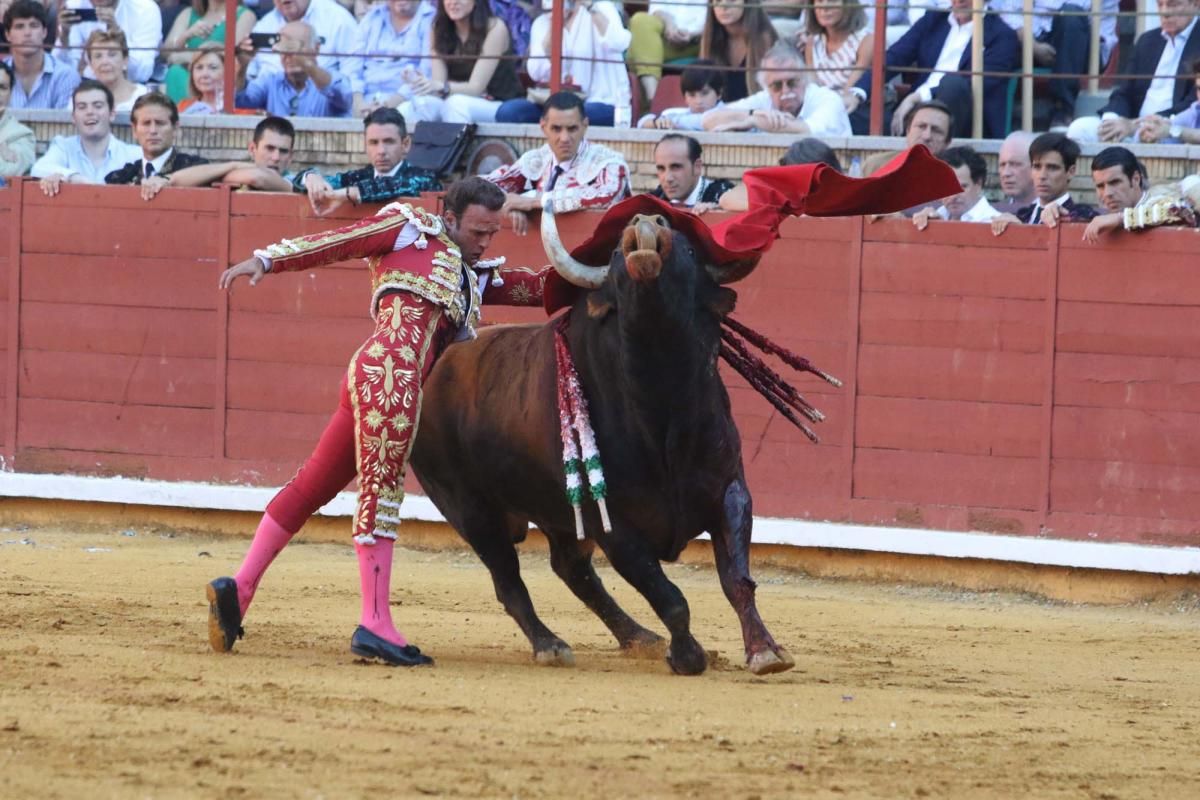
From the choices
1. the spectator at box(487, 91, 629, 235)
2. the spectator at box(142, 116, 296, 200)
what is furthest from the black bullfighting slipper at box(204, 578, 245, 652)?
the spectator at box(142, 116, 296, 200)

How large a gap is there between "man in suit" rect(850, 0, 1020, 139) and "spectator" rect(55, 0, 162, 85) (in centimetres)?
381

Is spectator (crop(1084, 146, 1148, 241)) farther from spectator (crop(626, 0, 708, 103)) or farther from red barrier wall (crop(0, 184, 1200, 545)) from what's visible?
spectator (crop(626, 0, 708, 103))

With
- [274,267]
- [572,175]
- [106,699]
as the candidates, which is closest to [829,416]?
[572,175]

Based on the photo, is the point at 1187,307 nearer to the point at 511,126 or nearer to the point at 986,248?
the point at 986,248

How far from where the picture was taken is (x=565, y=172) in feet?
26.8

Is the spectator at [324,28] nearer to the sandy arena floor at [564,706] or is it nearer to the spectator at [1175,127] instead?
the sandy arena floor at [564,706]

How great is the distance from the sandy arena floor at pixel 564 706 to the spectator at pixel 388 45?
11.2 feet

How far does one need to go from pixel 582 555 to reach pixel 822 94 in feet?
13.0

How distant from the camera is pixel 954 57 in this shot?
891cm

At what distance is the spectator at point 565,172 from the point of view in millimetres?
8008

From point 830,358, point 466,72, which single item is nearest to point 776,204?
point 830,358

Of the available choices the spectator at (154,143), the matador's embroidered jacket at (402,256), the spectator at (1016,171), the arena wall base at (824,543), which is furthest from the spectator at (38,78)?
the matador's embroidered jacket at (402,256)

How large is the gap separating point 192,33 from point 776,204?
5718 mm

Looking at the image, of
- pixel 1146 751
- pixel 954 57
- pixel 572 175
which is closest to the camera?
pixel 1146 751
